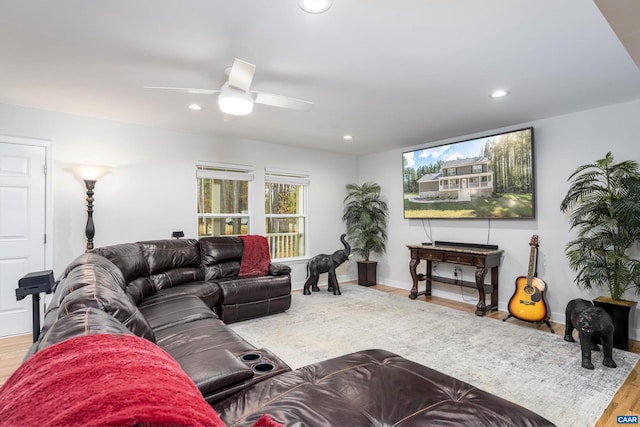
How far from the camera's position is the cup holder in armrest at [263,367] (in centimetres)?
165

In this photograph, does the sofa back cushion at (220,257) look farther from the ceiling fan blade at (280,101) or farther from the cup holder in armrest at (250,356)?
the cup holder in armrest at (250,356)

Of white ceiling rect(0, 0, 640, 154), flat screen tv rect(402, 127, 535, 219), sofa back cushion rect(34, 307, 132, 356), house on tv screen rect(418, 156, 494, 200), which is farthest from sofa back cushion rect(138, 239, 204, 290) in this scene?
house on tv screen rect(418, 156, 494, 200)

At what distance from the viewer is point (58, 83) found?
110 inches

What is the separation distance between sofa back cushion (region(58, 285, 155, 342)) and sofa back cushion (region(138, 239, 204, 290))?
6.85ft

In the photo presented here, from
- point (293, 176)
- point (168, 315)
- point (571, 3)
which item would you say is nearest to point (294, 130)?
point (293, 176)

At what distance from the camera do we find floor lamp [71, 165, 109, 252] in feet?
11.7

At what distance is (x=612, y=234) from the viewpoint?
123 inches

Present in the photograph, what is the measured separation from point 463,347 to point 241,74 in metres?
3.11

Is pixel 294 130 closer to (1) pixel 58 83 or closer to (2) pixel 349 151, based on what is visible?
(2) pixel 349 151

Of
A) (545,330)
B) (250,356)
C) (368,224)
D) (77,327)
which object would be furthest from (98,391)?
(368,224)

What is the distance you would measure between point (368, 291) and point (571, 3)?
4388 mm

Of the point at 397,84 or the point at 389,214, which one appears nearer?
the point at 397,84

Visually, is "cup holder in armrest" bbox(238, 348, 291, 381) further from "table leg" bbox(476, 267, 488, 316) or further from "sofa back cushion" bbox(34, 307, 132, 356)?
"table leg" bbox(476, 267, 488, 316)

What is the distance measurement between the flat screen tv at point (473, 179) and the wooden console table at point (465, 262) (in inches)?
21.3
